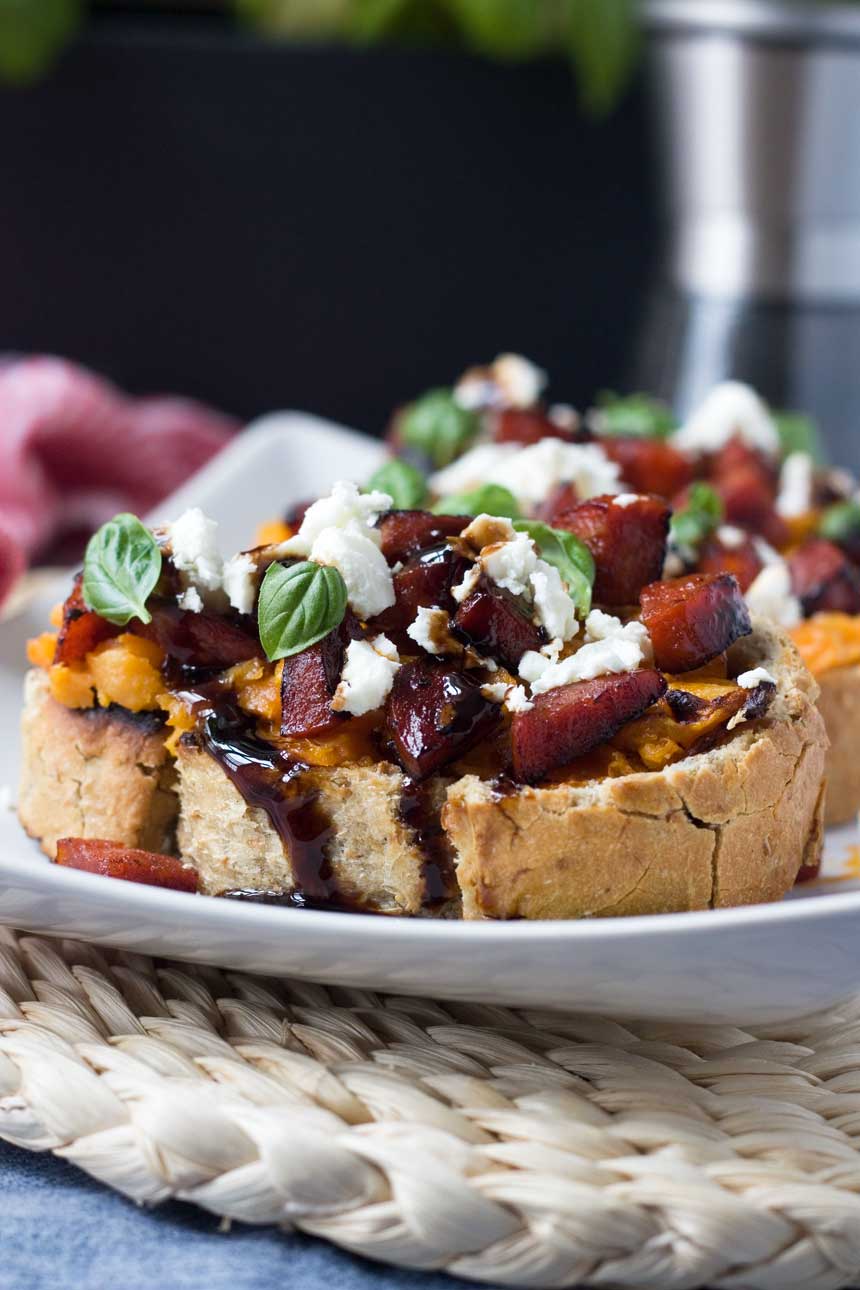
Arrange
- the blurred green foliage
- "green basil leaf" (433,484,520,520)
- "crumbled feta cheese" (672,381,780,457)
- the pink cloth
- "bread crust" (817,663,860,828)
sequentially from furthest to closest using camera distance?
1. the blurred green foliage
2. the pink cloth
3. "crumbled feta cheese" (672,381,780,457)
4. "bread crust" (817,663,860,828)
5. "green basil leaf" (433,484,520,520)

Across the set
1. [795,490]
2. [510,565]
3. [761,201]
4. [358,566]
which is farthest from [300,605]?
[761,201]

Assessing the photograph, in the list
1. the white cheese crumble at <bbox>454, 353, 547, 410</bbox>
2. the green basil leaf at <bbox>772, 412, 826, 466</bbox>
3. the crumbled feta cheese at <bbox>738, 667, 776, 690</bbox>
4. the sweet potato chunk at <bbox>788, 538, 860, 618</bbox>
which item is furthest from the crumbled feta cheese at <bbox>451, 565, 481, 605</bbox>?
the green basil leaf at <bbox>772, 412, 826, 466</bbox>

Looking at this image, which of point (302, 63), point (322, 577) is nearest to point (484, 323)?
point (302, 63)

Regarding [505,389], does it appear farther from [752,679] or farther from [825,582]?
[752,679]

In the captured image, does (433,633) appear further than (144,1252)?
Yes

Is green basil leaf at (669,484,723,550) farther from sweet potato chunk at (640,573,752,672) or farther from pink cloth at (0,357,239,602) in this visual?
pink cloth at (0,357,239,602)

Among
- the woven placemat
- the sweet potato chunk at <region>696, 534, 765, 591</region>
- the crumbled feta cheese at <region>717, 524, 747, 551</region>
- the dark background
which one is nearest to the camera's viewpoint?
the woven placemat

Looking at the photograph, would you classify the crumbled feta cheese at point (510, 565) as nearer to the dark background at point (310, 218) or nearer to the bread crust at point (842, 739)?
the bread crust at point (842, 739)
